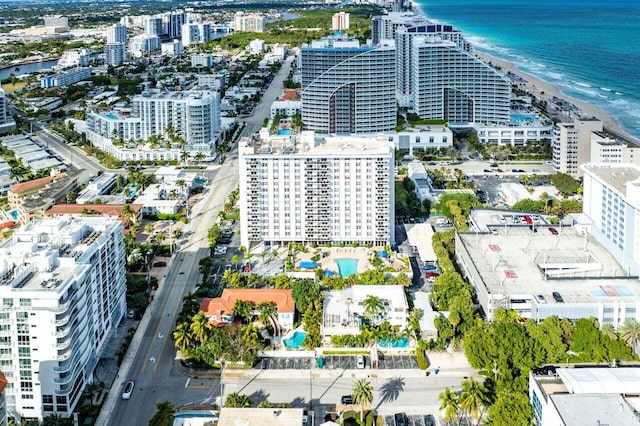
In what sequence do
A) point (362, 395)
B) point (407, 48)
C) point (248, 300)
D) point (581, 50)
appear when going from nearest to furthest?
1. point (362, 395)
2. point (248, 300)
3. point (407, 48)
4. point (581, 50)

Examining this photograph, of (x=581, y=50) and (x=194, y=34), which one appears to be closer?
(x=581, y=50)

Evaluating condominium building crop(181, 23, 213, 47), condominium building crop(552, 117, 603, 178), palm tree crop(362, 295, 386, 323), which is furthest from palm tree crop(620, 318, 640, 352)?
condominium building crop(181, 23, 213, 47)

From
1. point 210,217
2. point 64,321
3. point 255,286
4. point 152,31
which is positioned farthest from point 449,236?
point 152,31

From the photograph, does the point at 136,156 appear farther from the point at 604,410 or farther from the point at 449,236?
the point at 604,410

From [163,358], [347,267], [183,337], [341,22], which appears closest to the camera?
[183,337]

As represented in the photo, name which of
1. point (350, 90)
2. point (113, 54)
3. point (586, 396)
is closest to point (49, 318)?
point (586, 396)

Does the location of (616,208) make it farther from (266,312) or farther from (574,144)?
A: (574,144)

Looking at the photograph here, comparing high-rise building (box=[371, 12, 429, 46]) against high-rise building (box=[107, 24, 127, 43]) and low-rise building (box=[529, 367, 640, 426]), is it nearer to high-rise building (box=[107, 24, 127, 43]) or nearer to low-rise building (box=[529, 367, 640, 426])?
high-rise building (box=[107, 24, 127, 43])
